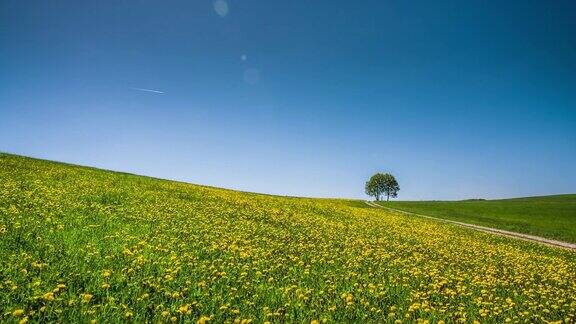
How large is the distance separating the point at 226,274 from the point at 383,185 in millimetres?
134497

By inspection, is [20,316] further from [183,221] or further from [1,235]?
[183,221]

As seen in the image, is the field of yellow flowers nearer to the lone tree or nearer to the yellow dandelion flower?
the yellow dandelion flower

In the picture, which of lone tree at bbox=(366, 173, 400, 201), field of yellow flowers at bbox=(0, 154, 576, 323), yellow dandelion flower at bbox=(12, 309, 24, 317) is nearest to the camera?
yellow dandelion flower at bbox=(12, 309, 24, 317)

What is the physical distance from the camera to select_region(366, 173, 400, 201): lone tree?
456 feet

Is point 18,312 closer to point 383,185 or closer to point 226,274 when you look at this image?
point 226,274

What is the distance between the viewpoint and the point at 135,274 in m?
8.86

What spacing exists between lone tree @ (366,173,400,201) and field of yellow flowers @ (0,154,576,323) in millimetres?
122097

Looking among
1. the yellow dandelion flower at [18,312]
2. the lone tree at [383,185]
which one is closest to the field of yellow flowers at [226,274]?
the yellow dandelion flower at [18,312]

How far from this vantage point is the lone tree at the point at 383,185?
139 meters

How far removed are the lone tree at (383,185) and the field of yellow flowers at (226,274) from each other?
122097mm

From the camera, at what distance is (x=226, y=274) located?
381 inches

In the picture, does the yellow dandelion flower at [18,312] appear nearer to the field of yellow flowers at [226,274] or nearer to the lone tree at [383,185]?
the field of yellow flowers at [226,274]

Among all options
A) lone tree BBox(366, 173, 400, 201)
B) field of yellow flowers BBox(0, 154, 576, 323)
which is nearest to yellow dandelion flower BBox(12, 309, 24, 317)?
field of yellow flowers BBox(0, 154, 576, 323)

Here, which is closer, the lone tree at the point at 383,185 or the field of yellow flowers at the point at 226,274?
the field of yellow flowers at the point at 226,274
